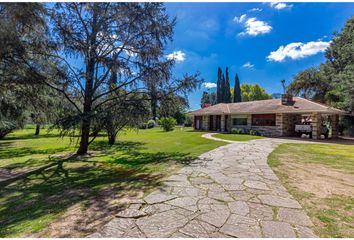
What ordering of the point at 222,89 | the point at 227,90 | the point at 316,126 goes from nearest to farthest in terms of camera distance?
1. the point at 316,126
2. the point at 227,90
3. the point at 222,89

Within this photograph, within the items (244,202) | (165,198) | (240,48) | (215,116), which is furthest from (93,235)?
(215,116)

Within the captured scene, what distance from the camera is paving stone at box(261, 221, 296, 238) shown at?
2645 mm

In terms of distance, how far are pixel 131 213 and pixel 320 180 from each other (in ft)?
15.5

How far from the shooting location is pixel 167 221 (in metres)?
3.02

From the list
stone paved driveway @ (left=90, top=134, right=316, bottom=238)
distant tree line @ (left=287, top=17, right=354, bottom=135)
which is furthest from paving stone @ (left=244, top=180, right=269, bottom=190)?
distant tree line @ (left=287, top=17, right=354, bottom=135)

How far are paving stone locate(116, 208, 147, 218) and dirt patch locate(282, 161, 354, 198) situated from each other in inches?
136

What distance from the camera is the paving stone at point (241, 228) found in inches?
105

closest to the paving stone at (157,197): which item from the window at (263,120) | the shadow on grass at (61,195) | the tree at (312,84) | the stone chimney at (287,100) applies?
the shadow on grass at (61,195)

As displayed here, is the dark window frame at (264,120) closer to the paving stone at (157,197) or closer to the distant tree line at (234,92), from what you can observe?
the paving stone at (157,197)

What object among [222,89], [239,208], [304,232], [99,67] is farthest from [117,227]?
[222,89]

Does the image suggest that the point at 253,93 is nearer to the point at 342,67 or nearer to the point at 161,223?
the point at 342,67

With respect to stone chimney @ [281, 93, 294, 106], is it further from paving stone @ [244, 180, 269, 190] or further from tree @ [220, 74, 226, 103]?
tree @ [220, 74, 226, 103]

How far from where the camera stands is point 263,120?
2138 cm

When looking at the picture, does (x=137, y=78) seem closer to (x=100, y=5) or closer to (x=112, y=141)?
(x=100, y=5)
